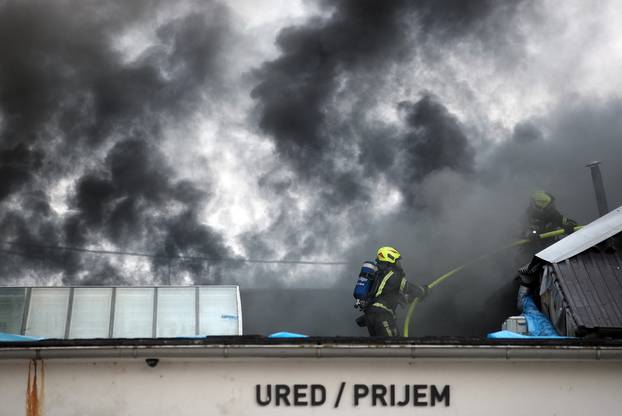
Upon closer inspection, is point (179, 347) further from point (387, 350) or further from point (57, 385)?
point (387, 350)

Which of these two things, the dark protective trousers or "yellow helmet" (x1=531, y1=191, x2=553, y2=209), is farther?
"yellow helmet" (x1=531, y1=191, x2=553, y2=209)

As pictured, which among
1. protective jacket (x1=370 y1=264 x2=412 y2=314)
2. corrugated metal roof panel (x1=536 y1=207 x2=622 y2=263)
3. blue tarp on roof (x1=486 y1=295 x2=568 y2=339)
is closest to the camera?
blue tarp on roof (x1=486 y1=295 x2=568 y2=339)

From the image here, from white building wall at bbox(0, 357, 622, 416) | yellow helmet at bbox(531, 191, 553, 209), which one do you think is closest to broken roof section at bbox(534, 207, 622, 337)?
white building wall at bbox(0, 357, 622, 416)

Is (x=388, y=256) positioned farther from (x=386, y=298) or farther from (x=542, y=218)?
(x=542, y=218)

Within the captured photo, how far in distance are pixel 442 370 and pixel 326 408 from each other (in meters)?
1.31

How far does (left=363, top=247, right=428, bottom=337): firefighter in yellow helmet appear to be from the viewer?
11.8 metres

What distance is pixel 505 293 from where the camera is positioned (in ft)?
53.6

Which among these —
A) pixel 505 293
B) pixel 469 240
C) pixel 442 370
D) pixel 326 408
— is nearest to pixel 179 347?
pixel 326 408

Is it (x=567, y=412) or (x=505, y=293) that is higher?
(x=505, y=293)

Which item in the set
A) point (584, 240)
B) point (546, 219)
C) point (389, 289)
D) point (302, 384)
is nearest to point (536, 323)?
point (584, 240)

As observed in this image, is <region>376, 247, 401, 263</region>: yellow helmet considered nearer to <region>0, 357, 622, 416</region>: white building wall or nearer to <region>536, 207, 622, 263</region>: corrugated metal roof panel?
<region>536, 207, 622, 263</region>: corrugated metal roof panel

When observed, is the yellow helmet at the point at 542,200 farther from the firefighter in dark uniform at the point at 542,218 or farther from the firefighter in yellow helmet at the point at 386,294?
the firefighter in yellow helmet at the point at 386,294

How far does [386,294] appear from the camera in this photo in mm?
11977

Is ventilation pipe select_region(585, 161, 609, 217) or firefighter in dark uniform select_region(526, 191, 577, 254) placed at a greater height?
ventilation pipe select_region(585, 161, 609, 217)
